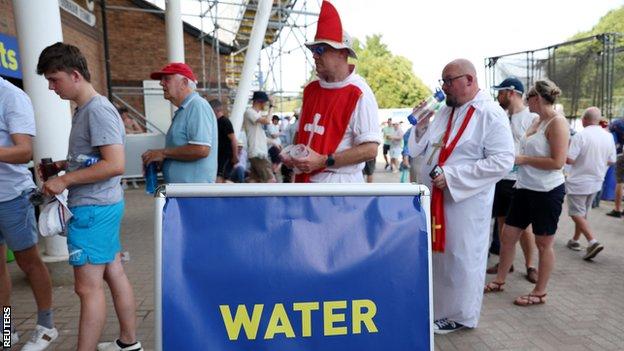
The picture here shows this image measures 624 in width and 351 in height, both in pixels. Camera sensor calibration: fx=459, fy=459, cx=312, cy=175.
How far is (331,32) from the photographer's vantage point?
2574mm

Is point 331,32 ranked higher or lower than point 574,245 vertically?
higher

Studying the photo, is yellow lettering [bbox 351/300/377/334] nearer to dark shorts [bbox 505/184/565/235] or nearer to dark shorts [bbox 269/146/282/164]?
dark shorts [bbox 505/184/565/235]

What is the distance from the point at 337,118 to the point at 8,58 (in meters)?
5.40

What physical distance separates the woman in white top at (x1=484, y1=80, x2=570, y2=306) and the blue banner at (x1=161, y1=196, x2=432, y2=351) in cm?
241

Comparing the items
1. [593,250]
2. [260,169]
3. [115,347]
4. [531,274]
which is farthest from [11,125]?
[593,250]

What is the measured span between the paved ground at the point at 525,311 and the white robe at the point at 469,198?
11.7 inches

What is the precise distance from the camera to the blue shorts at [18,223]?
2799mm

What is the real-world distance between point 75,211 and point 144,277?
2.17m

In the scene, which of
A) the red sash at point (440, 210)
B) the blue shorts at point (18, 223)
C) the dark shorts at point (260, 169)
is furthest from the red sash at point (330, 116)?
the dark shorts at point (260, 169)

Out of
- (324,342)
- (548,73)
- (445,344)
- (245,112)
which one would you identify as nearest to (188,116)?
(324,342)

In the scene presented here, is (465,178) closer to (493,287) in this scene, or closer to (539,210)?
(539,210)

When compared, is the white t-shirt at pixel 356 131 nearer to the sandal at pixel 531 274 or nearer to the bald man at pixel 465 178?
the bald man at pixel 465 178

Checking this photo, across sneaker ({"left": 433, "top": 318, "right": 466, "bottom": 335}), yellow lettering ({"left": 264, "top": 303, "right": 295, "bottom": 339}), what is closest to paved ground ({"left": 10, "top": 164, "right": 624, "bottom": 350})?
sneaker ({"left": 433, "top": 318, "right": 466, "bottom": 335})

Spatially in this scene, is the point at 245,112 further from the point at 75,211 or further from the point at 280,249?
the point at 280,249
